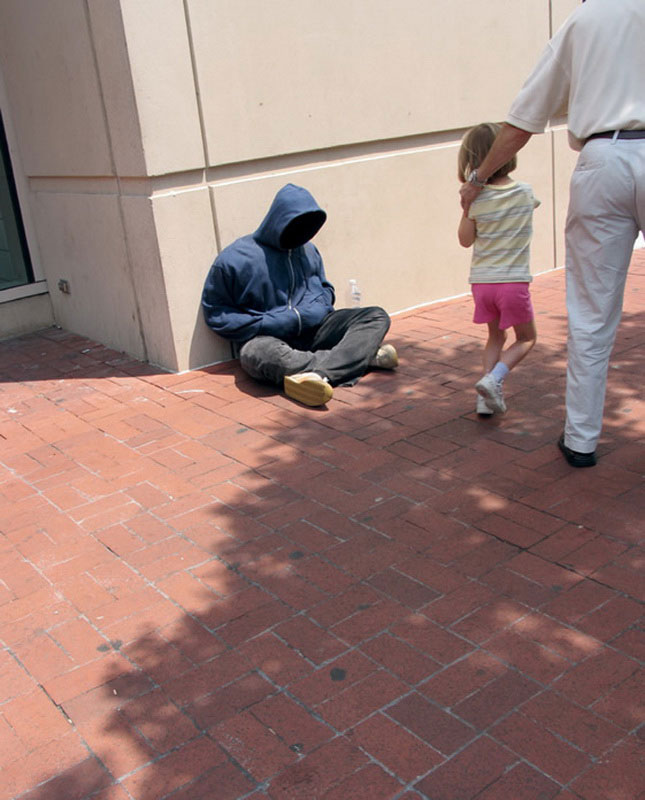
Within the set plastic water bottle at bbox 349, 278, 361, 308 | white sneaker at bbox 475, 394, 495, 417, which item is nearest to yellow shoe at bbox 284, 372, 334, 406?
white sneaker at bbox 475, 394, 495, 417

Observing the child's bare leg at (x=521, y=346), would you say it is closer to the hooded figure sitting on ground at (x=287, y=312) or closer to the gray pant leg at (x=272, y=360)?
the hooded figure sitting on ground at (x=287, y=312)

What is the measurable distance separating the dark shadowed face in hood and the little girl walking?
4.34ft

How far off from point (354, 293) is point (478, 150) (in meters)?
2.11

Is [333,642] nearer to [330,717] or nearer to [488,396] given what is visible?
[330,717]

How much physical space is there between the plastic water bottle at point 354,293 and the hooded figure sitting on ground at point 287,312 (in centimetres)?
55

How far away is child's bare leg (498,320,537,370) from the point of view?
4633 mm

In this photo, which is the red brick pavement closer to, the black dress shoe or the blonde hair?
the black dress shoe

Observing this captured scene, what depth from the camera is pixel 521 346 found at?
4.66 meters

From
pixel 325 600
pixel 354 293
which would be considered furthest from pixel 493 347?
pixel 325 600

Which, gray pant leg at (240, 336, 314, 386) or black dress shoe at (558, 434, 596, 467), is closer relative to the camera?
black dress shoe at (558, 434, 596, 467)

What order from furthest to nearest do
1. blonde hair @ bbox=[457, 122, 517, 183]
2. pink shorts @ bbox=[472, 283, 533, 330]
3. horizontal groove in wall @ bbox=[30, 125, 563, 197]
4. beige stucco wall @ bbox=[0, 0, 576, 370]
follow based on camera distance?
horizontal groove in wall @ bbox=[30, 125, 563, 197] < beige stucco wall @ bbox=[0, 0, 576, 370] < pink shorts @ bbox=[472, 283, 533, 330] < blonde hair @ bbox=[457, 122, 517, 183]

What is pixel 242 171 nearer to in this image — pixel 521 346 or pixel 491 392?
pixel 521 346

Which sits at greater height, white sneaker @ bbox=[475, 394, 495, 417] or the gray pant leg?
the gray pant leg

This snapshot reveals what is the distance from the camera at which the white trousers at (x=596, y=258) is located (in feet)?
11.9
